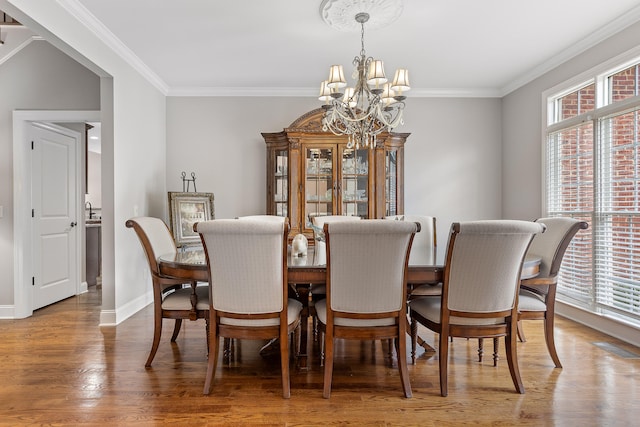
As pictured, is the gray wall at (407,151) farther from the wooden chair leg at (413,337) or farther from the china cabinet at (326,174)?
the wooden chair leg at (413,337)

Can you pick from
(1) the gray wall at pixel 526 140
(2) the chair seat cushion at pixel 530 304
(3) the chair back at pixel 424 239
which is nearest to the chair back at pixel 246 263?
(3) the chair back at pixel 424 239

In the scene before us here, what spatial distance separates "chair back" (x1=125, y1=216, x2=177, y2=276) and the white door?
1.87 metres

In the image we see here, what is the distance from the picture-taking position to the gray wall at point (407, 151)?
465 centimetres

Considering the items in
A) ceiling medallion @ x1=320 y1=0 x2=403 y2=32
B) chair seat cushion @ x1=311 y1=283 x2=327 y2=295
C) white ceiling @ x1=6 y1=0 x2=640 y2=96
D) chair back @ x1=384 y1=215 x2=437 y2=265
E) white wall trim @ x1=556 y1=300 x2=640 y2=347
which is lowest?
white wall trim @ x1=556 y1=300 x2=640 y2=347

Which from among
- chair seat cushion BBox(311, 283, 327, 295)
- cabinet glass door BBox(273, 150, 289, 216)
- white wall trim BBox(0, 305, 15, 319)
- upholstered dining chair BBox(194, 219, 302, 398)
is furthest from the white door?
chair seat cushion BBox(311, 283, 327, 295)

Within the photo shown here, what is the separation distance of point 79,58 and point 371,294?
9.44 ft

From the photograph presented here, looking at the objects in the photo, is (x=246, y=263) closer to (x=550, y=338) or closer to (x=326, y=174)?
(x=550, y=338)

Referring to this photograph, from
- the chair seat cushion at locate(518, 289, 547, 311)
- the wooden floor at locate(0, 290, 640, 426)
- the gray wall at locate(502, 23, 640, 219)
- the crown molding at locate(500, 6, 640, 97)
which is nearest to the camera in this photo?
the wooden floor at locate(0, 290, 640, 426)

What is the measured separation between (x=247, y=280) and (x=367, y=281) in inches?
24.5

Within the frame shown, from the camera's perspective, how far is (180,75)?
4184 mm

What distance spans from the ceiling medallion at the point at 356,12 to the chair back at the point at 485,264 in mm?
1656

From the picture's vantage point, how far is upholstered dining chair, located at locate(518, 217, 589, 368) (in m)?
2.32

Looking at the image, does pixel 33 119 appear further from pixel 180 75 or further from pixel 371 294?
pixel 371 294

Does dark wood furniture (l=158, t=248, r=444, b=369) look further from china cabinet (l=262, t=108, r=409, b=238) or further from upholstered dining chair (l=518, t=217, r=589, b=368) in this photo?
china cabinet (l=262, t=108, r=409, b=238)
